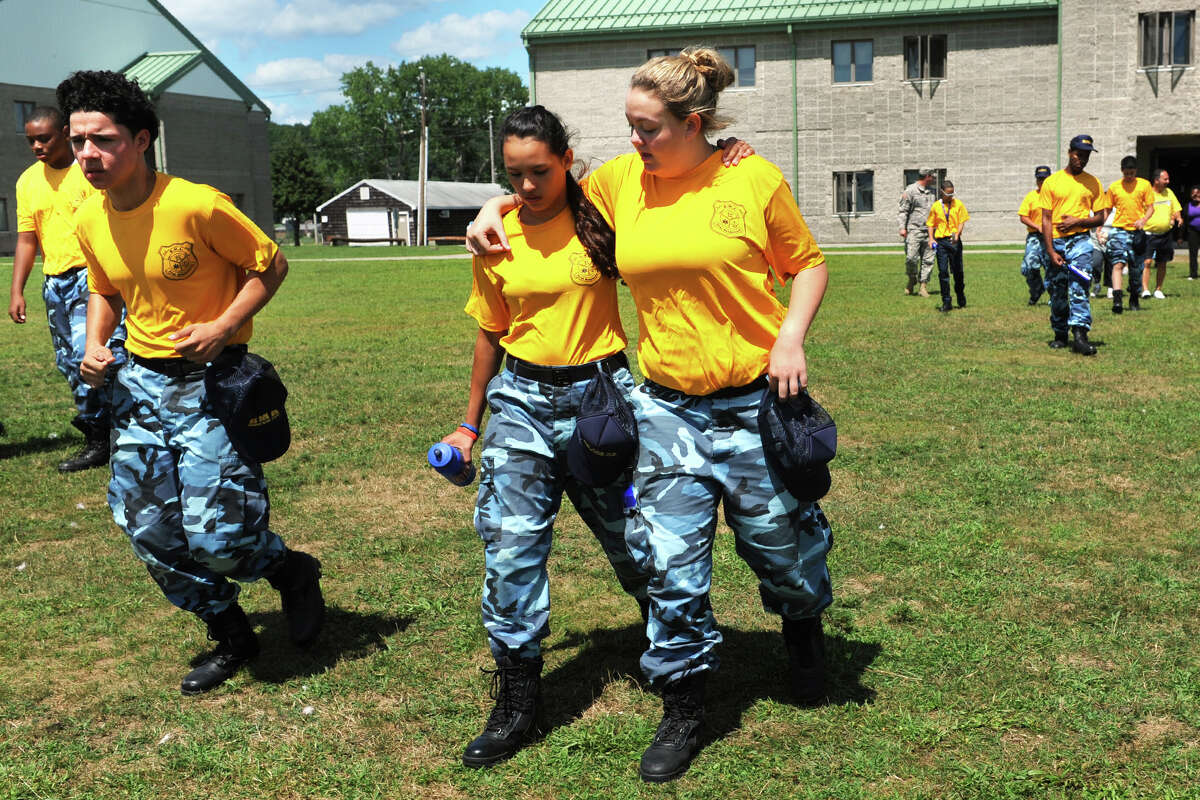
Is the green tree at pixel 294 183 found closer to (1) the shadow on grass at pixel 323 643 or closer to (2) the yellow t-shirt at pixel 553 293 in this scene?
(1) the shadow on grass at pixel 323 643

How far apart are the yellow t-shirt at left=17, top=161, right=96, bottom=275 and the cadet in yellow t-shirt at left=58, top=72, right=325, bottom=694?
366cm

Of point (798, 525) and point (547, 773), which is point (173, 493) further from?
point (798, 525)

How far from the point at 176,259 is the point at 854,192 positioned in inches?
1483

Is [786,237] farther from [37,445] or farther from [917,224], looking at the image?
A: [917,224]

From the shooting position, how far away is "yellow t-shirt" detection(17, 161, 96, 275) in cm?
772

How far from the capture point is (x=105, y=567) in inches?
231

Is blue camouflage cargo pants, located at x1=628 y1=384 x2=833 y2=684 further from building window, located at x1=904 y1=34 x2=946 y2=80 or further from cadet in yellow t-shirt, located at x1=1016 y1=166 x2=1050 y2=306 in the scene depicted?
building window, located at x1=904 y1=34 x2=946 y2=80

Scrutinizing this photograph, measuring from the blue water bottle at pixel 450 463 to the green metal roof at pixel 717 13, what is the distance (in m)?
37.3

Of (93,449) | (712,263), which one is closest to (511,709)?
(712,263)

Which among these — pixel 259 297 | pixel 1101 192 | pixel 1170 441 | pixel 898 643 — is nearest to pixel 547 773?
pixel 898 643

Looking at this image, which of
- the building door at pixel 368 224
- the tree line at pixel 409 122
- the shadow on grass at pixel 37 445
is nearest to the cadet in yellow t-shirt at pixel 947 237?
the shadow on grass at pixel 37 445

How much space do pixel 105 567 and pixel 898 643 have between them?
3.92m

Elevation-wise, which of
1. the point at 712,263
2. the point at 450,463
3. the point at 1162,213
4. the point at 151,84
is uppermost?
the point at 151,84

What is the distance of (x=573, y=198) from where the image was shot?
3.94 metres
